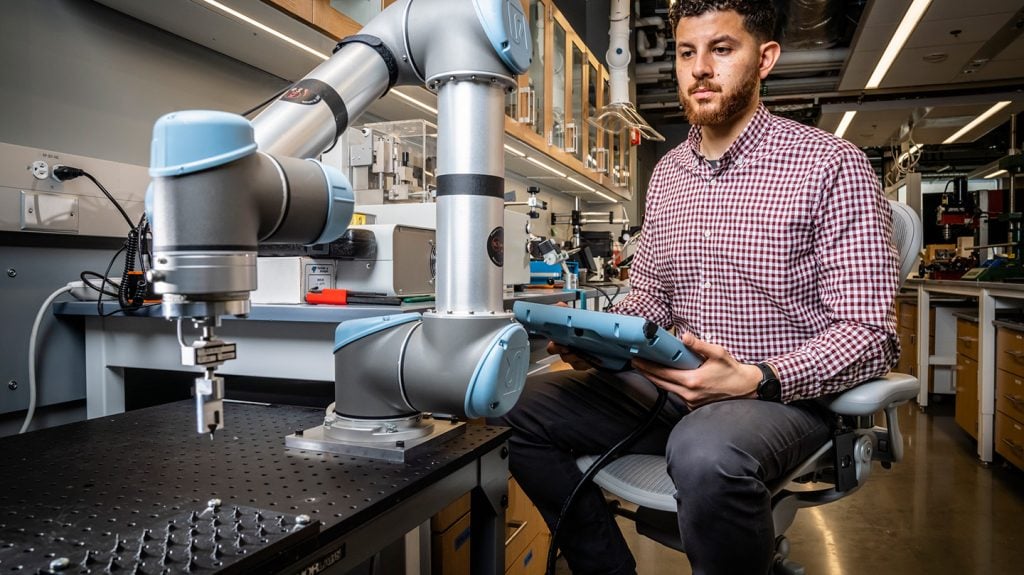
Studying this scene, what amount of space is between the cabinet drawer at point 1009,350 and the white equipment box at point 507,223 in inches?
86.3

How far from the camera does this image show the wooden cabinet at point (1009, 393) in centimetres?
267

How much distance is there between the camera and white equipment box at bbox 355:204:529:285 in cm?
146

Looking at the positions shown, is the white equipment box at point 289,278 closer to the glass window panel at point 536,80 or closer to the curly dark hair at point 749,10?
the curly dark hair at point 749,10

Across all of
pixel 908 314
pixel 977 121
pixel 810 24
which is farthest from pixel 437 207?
pixel 977 121

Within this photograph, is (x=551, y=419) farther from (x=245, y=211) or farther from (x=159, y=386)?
(x=159, y=386)

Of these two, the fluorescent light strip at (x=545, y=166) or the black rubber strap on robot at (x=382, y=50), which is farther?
the fluorescent light strip at (x=545, y=166)

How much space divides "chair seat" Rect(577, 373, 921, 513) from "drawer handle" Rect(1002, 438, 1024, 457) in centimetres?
215

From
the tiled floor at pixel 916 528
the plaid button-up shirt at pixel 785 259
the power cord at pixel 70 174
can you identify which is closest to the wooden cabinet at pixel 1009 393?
the tiled floor at pixel 916 528

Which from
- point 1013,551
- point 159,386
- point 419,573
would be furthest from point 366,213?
point 1013,551

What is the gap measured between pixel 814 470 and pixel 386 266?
817 millimetres

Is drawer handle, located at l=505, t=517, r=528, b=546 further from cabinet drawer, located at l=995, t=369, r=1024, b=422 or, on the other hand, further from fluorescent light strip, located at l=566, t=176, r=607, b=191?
fluorescent light strip, located at l=566, t=176, r=607, b=191

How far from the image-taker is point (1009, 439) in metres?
2.76

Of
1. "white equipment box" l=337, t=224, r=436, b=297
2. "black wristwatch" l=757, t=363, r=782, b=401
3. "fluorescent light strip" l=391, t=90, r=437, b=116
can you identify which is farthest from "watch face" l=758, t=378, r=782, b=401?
"fluorescent light strip" l=391, t=90, r=437, b=116

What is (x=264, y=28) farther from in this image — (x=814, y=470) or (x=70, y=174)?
(x=814, y=470)
